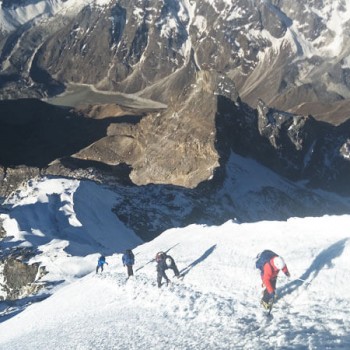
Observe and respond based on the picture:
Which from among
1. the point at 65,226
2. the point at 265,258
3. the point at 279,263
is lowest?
the point at 279,263

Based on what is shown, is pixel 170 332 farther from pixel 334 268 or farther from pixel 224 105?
pixel 224 105

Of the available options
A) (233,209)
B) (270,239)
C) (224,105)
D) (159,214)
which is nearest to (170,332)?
(270,239)

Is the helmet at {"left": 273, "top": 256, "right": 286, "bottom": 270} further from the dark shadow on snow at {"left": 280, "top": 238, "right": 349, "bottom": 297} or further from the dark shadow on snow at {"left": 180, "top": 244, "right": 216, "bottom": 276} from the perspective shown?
the dark shadow on snow at {"left": 180, "top": 244, "right": 216, "bottom": 276}

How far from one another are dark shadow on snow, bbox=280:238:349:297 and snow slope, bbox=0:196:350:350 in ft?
0.11

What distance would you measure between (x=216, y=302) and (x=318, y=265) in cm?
354

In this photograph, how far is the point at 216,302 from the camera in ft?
70.9

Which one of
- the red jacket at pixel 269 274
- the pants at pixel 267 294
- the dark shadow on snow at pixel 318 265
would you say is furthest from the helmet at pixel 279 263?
the dark shadow on snow at pixel 318 265

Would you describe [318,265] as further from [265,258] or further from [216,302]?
[216,302]

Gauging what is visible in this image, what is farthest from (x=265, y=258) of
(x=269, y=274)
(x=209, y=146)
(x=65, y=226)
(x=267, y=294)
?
(x=209, y=146)

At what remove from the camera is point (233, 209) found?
90.6 m

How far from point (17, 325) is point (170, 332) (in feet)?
43.0

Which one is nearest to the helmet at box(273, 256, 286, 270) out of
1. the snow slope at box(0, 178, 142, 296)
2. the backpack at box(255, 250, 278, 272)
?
the backpack at box(255, 250, 278, 272)

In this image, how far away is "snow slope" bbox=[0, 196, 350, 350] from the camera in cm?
1794

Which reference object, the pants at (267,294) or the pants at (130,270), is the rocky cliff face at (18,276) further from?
the pants at (267,294)
